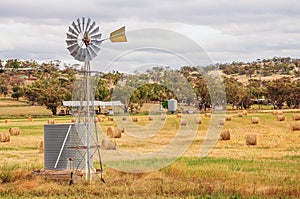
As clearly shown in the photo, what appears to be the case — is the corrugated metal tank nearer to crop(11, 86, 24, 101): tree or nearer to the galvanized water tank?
the galvanized water tank

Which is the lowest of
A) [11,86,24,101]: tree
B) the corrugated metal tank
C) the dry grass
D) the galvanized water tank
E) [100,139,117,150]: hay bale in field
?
the dry grass

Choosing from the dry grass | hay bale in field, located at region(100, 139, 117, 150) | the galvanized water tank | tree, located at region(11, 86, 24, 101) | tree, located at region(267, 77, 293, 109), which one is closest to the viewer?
the dry grass

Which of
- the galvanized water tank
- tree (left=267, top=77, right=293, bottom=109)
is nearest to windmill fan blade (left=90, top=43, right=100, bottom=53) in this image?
the galvanized water tank

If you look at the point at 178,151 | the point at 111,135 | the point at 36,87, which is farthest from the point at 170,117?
the point at 36,87

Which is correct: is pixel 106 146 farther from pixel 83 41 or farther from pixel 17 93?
pixel 17 93

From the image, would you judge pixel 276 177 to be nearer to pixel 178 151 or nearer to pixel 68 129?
pixel 68 129

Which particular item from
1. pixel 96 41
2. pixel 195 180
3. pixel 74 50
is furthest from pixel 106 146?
pixel 195 180

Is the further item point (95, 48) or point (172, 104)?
point (172, 104)

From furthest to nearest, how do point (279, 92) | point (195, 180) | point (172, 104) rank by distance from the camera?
point (279, 92) → point (172, 104) → point (195, 180)

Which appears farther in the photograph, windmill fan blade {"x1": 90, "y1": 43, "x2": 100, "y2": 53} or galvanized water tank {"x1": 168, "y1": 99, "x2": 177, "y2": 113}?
galvanized water tank {"x1": 168, "y1": 99, "x2": 177, "y2": 113}

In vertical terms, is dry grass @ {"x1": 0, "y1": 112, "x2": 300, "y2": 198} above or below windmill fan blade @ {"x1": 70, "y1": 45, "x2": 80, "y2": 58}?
below

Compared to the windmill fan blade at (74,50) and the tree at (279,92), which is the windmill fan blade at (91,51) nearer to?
the windmill fan blade at (74,50)

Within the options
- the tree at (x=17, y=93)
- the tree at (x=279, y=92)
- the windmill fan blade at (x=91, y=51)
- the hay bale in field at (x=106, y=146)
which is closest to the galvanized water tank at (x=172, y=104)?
the hay bale in field at (x=106, y=146)

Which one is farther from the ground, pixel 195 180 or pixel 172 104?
pixel 172 104
